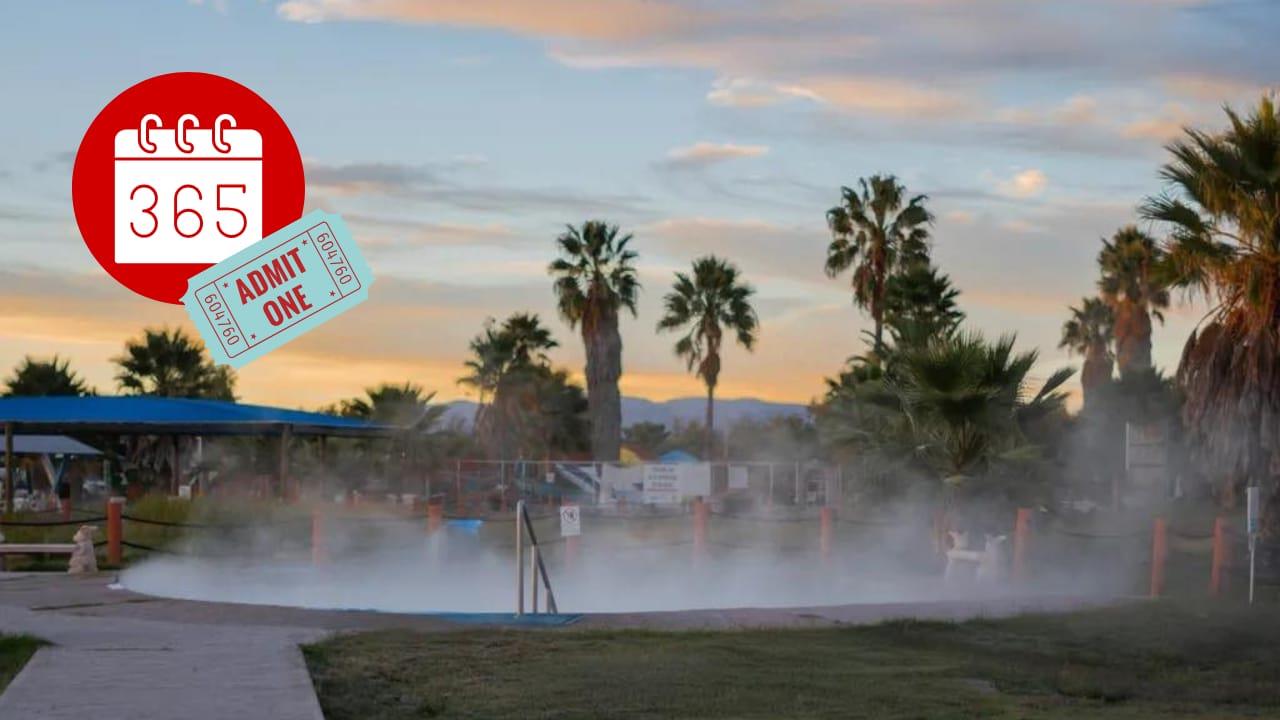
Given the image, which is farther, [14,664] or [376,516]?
[376,516]

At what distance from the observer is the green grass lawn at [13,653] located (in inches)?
460

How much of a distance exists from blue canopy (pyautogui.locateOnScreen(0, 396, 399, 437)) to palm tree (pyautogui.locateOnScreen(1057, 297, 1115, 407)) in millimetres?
39012

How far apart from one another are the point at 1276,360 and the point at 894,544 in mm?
7075

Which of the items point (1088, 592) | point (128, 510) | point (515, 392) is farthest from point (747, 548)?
point (515, 392)

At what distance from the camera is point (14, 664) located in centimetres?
1218

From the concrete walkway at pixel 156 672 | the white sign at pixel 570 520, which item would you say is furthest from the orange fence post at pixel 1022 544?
the concrete walkway at pixel 156 672

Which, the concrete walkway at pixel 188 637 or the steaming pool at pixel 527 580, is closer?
the concrete walkway at pixel 188 637

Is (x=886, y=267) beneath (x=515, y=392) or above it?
above

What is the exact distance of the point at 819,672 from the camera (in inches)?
509

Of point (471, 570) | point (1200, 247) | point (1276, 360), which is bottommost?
point (471, 570)

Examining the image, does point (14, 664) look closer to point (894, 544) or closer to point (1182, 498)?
point (894, 544)

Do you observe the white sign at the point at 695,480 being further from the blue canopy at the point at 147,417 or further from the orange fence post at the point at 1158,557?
the orange fence post at the point at 1158,557

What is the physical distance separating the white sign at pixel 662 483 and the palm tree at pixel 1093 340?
1288 inches

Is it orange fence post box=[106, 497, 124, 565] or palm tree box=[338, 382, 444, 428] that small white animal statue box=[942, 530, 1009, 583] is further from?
palm tree box=[338, 382, 444, 428]
